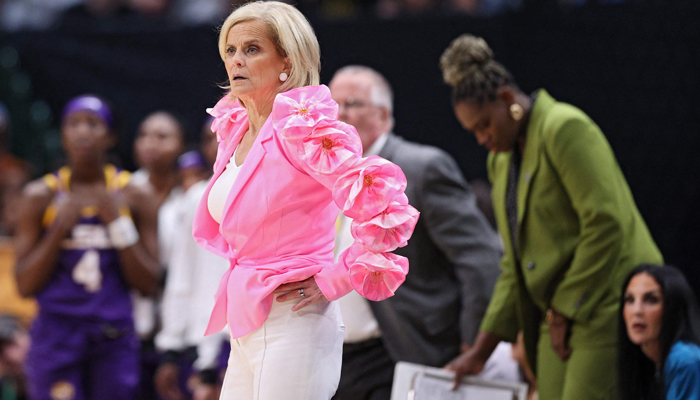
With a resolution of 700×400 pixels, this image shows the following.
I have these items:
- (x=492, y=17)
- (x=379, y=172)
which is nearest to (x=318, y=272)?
(x=379, y=172)

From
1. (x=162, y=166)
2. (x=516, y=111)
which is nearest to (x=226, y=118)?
(x=516, y=111)

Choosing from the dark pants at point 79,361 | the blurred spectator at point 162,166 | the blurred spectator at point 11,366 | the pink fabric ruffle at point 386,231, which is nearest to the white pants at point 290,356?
the pink fabric ruffle at point 386,231

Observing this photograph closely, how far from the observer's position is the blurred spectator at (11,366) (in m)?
6.13

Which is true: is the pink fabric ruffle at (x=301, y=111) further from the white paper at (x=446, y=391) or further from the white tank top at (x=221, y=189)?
the white paper at (x=446, y=391)

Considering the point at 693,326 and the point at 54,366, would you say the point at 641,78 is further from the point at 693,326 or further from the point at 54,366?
the point at 54,366

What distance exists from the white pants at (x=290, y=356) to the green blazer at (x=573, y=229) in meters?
1.16

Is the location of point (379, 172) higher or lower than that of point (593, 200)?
higher

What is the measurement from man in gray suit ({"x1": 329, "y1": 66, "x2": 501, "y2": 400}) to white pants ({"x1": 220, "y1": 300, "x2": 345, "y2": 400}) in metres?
1.41

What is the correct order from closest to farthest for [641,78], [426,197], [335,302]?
[335,302] < [426,197] < [641,78]

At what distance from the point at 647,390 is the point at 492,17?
3324 millimetres

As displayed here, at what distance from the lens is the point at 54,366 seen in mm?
4926

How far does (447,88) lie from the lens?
6527 millimetres

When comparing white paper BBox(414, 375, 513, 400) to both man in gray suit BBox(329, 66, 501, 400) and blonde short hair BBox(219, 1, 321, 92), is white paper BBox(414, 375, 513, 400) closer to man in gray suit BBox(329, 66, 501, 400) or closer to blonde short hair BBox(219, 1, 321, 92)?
man in gray suit BBox(329, 66, 501, 400)

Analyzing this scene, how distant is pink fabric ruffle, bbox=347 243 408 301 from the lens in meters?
2.49
